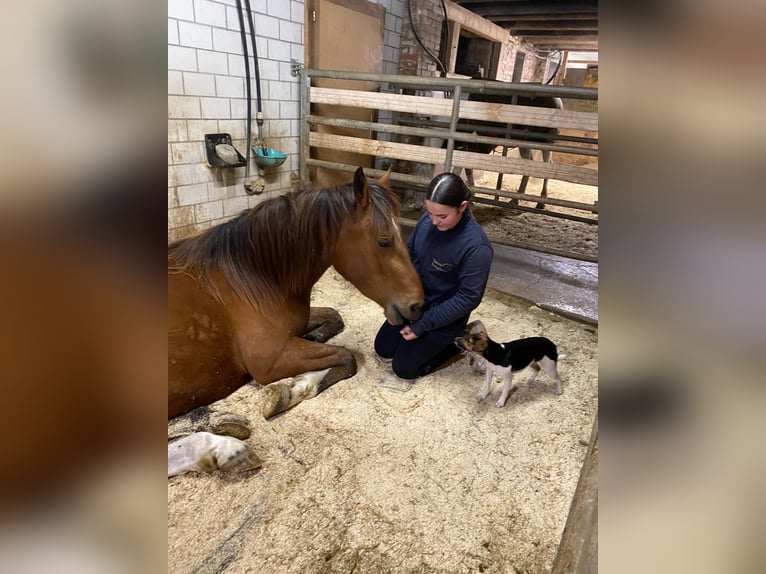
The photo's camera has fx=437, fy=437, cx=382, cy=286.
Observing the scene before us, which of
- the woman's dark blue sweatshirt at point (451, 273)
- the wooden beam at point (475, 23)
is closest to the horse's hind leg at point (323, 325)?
the woman's dark blue sweatshirt at point (451, 273)

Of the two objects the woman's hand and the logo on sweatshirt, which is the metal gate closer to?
the logo on sweatshirt

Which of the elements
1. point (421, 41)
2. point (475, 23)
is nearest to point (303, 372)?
point (421, 41)

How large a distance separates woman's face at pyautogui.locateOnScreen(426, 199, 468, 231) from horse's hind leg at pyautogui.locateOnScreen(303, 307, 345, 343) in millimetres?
992

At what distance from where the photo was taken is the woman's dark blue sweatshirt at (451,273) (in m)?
2.18

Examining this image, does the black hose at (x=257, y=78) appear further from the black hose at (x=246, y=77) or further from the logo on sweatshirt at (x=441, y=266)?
the logo on sweatshirt at (x=441, y=266)

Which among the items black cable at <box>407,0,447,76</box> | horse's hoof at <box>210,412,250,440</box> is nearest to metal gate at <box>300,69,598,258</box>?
black cable at <box>407,0,447,76</box>

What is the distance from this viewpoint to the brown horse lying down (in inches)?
78.9

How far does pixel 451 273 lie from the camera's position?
2295 millimetres

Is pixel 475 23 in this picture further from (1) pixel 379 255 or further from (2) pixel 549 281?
(1) pixel 379 255
